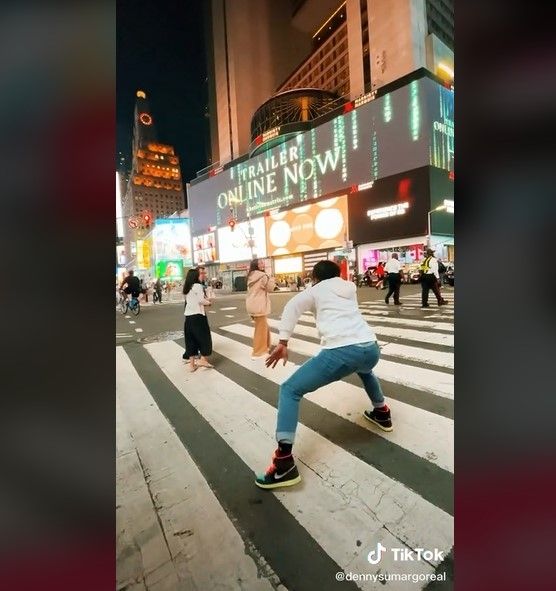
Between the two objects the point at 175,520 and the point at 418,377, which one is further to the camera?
the point at 418,377

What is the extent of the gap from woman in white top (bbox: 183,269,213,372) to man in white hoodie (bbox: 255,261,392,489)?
2.31 meters

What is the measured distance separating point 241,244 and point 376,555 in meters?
35.7

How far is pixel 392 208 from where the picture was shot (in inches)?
1015

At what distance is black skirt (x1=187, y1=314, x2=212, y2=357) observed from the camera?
4125 millimetres

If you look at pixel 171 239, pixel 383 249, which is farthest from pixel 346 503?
pixel 383 249

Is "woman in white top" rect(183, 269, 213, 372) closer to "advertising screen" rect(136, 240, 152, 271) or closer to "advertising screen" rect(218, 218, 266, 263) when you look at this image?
"advertising screen" rect(136, 240, 152, 271)

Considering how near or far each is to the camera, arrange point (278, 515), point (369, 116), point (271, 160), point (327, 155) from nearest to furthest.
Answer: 1. point (278, 515)
2. point (369, 116)
3. point (327, 155)
4. point (271, 160)

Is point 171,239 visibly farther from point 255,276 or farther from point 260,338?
point 260,338

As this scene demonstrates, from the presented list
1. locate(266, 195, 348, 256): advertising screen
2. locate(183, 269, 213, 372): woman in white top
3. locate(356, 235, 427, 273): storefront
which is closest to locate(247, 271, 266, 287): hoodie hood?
locate(183, 269, 213, 372): woman in white top

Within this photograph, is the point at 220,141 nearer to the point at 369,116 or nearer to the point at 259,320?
the point at 369,116
